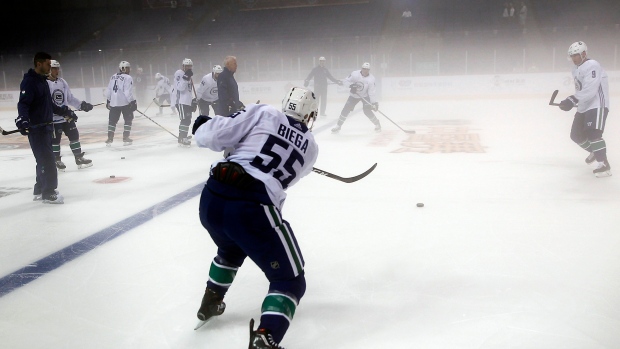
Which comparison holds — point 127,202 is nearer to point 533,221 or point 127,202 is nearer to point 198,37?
point 533,221

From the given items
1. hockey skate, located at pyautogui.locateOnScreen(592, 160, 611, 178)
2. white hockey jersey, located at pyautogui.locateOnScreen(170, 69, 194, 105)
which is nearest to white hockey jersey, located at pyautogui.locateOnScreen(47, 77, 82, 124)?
white hockey jersey, located at pyautogui.locateOnScreen(170, 69, 194, 105)

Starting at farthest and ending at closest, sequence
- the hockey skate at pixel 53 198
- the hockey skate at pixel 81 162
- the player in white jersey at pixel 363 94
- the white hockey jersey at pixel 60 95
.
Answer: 1. the player in white jersey at pixel 363 94
2. the hockey skate at pixel 81 162
3. the white hockey jersey at pixel 60 95
4. the hockey skate at pixel 53 198

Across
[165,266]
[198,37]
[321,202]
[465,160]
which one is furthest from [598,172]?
[198,37]

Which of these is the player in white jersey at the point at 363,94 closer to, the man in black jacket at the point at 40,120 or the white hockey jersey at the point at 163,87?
the man in black jacket at the point at 40,120

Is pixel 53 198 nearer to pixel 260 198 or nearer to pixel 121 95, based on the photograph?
pixel 260 198

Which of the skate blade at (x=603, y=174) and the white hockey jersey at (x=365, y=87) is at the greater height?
the white hockey jersey at (x=365, y=87)

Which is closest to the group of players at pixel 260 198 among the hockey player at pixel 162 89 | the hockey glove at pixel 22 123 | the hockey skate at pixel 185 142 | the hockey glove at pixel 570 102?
the hockey glove at pixel 22 123

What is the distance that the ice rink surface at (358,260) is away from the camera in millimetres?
2221

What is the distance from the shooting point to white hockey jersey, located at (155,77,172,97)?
1482 centimetres

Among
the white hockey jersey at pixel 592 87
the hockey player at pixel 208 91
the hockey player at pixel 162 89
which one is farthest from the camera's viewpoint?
the hockey player at pixel 162 89

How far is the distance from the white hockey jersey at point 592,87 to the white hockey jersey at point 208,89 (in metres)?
4.91

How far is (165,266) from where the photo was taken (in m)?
3.00

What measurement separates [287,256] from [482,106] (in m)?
12.7

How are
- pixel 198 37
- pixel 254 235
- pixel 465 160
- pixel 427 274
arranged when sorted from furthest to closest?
pixel 198 37 → pixel 465 160 → pixel 427 274 → pixel 254 235
